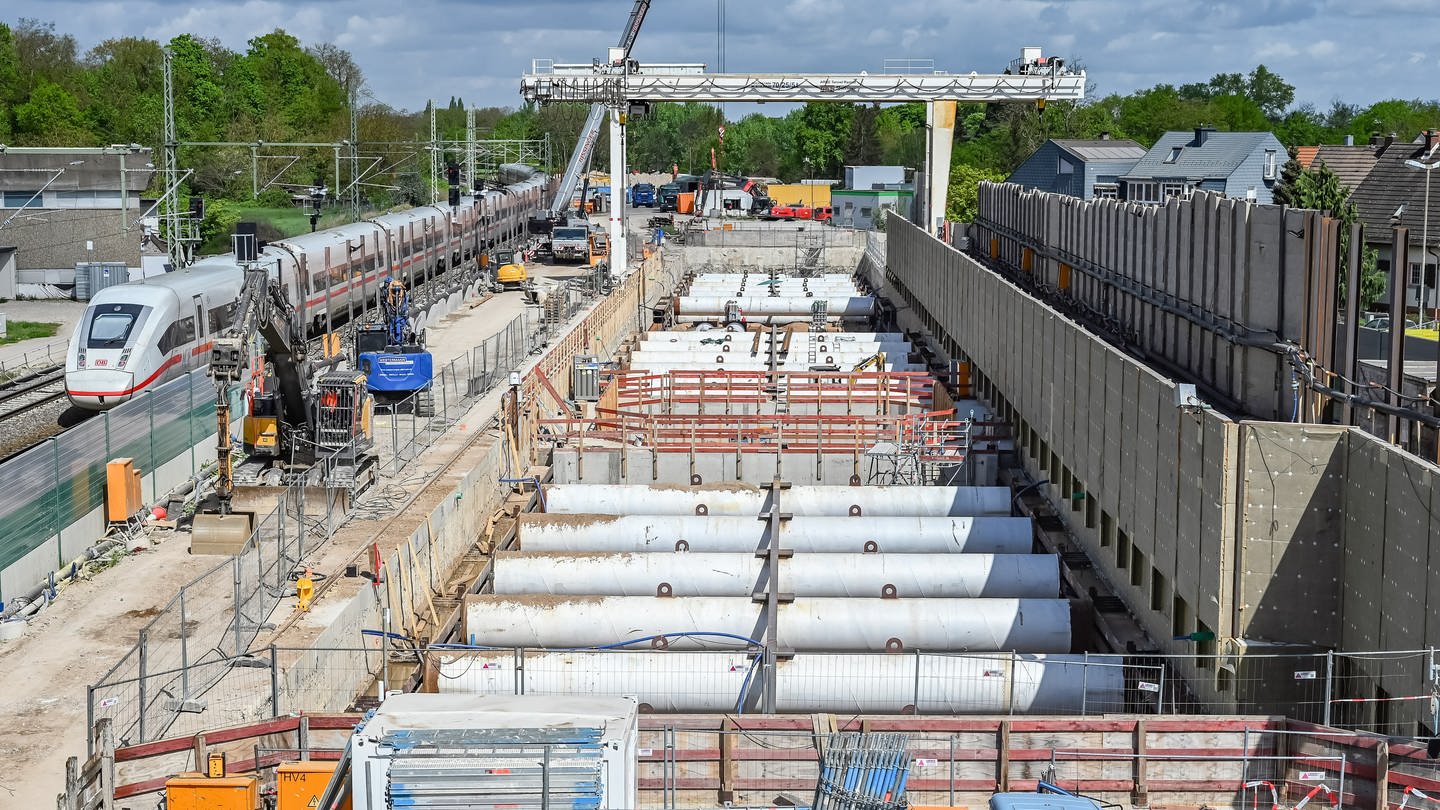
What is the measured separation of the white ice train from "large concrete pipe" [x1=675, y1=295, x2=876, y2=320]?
11.7m

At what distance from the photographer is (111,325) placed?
36906mm

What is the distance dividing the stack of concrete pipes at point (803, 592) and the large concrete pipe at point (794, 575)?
2 centimetres

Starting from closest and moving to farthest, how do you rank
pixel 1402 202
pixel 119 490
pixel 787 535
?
1. pixel 787 535
2. pixel 119 490
3. pixel 1402 202

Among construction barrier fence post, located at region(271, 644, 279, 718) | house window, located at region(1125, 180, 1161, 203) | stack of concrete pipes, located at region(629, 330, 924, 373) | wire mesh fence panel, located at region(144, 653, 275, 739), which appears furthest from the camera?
house window, located at region(1125, 180, 1161, 203)

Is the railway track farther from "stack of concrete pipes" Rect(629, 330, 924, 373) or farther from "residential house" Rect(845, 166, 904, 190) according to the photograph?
"residential house" Rect(845, 166, 904, 190)

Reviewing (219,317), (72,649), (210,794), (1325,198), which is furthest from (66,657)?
(1325,198)

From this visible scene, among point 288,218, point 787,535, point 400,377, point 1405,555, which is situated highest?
point 288,218

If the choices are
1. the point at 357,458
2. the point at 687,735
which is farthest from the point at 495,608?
the point at 357,458

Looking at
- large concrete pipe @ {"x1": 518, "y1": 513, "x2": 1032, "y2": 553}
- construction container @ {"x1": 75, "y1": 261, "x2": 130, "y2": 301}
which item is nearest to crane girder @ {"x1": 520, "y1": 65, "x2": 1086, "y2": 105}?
construction container @ {"x1": 75, "y1": 261, "x2": 130, "y2": 301}

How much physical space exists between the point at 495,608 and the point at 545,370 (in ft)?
62.6

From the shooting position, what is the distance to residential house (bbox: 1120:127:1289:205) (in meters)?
78.3

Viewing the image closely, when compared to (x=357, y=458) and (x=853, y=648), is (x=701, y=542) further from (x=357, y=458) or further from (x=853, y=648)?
(x=357, y=458)

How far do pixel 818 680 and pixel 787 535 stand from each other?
290 inches

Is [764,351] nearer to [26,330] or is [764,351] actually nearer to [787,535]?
[787,535]
